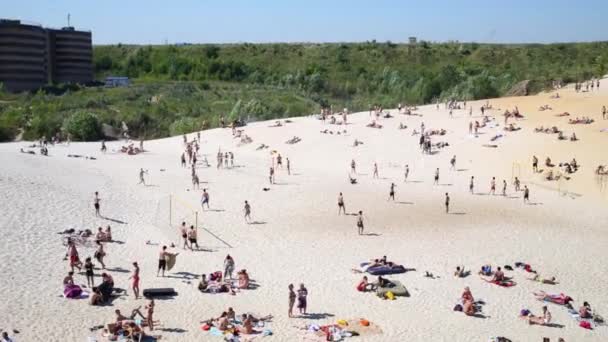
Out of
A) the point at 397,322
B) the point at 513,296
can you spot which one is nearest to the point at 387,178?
the point at 513,296

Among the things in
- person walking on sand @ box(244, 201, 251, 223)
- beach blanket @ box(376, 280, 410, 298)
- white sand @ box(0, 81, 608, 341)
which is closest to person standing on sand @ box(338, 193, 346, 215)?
white sand @ box(0, 81, 608, 341)

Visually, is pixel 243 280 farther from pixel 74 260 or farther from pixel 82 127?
pixel 82 127

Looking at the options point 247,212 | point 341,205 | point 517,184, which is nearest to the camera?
point 247,212

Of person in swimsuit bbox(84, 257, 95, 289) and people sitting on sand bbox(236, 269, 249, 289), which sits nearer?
person in swimsuit bbox(84, 257, 95, 289)

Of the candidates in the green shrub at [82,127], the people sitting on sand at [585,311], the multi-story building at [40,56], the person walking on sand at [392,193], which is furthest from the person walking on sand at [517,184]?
the multi-story building at [40,56]

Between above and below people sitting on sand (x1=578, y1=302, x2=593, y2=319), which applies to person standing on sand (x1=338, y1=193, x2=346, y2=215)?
above

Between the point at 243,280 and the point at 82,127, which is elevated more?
the point at 82,127

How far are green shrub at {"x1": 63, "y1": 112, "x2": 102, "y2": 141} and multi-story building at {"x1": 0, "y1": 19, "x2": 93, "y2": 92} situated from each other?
35309 mm

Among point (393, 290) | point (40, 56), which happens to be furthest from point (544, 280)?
point (40, 56)

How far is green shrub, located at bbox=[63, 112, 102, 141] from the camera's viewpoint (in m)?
48.0

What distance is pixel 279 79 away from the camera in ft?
309

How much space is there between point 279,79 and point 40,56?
102 ft

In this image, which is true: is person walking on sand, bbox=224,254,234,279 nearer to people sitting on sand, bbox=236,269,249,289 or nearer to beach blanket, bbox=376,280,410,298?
people sitting on sand, bbox=236,269,249,289

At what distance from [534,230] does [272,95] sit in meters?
51.4
